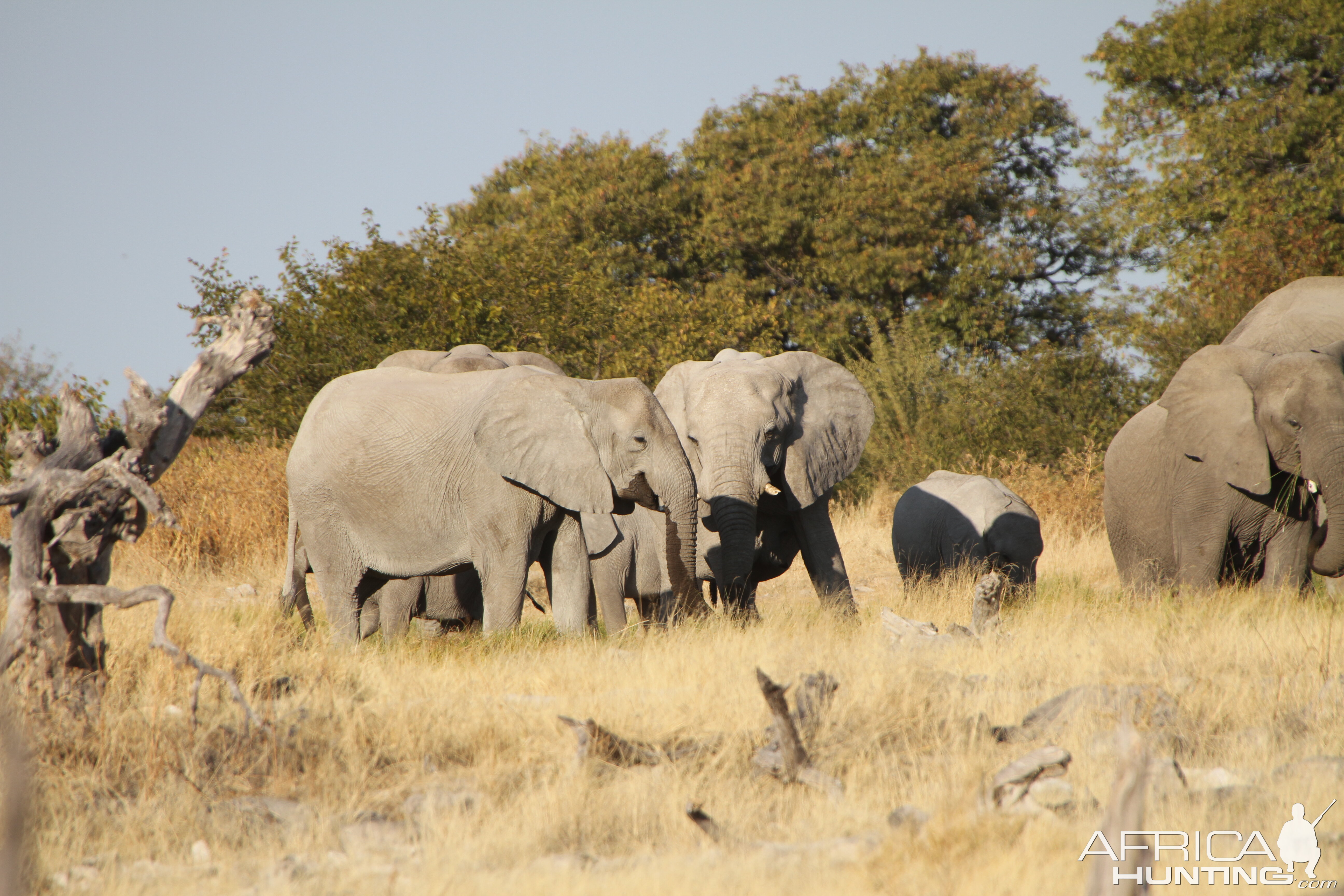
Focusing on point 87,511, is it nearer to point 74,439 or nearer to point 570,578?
point 74,439

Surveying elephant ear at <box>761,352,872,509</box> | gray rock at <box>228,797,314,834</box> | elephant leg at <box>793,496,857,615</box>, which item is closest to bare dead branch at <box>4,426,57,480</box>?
gray rock at <box>228,797,314,834</box>

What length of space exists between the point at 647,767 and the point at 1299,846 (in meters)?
2.27

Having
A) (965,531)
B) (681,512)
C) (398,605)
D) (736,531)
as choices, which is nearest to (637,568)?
(736,531)

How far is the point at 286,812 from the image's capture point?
178 inches

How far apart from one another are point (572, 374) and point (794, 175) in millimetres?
9853

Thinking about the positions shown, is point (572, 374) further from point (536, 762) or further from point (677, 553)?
point (536, 762)

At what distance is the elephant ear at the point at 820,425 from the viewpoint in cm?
913

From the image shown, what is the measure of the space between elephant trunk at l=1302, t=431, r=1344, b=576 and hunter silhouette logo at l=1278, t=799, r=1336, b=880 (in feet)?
14.5

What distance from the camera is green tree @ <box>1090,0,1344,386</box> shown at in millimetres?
18047

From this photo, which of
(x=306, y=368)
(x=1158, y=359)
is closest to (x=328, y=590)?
(x=306, y=368)

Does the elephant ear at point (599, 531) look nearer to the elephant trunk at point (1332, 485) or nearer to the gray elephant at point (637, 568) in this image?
the gray elephant at point (637, 568)

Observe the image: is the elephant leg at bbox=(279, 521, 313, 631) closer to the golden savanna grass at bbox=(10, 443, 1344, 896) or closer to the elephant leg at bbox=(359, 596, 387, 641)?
the elephant leg at bbox=(359, 596, 387, 641)

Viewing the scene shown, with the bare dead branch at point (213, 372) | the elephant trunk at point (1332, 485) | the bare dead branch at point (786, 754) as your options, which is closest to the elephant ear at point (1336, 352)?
the elephant trunk at point (1332, 485)

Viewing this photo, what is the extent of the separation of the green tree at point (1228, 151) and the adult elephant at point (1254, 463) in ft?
30.4
